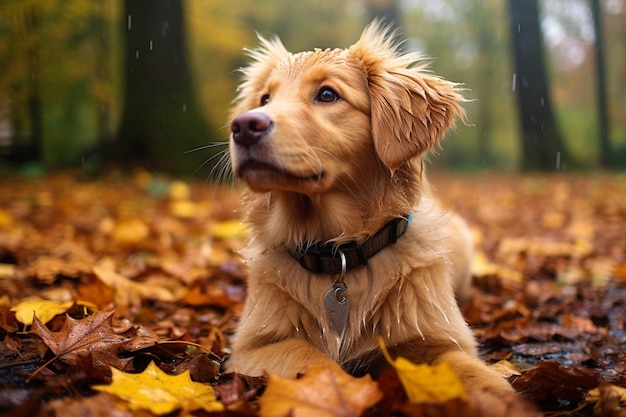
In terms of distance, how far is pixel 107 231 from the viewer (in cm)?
616

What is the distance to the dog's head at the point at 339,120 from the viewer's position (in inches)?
97.3

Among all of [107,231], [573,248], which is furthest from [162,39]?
[573,248]

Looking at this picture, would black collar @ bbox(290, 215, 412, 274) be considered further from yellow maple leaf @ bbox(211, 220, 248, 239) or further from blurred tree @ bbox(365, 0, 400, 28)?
blurred tree @ bbox(365, 0, 400, 28)

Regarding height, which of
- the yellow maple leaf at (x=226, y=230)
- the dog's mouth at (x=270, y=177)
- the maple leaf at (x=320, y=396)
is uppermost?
the dog's mouth at (x=270, y=177)

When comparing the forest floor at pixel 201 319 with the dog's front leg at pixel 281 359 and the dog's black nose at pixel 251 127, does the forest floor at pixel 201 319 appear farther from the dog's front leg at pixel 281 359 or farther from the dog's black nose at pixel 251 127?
the dog's black nose at pixel 251 127

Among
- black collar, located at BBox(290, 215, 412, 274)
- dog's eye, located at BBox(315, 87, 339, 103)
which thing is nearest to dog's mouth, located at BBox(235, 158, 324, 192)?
black collar, located at BBox(290, 215, 412, 274)

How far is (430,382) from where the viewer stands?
5.55 feet

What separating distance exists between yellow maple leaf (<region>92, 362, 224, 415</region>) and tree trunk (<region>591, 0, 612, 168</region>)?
61.0ft

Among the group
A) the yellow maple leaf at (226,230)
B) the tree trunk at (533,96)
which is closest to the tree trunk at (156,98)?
the yellow maple leaf at (226,230)

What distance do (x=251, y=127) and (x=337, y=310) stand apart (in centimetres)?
93

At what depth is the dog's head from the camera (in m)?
2.47

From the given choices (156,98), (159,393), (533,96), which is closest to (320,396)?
(159,393)

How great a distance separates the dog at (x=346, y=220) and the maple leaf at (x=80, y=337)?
21.9 inches

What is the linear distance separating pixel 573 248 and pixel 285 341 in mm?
4459
